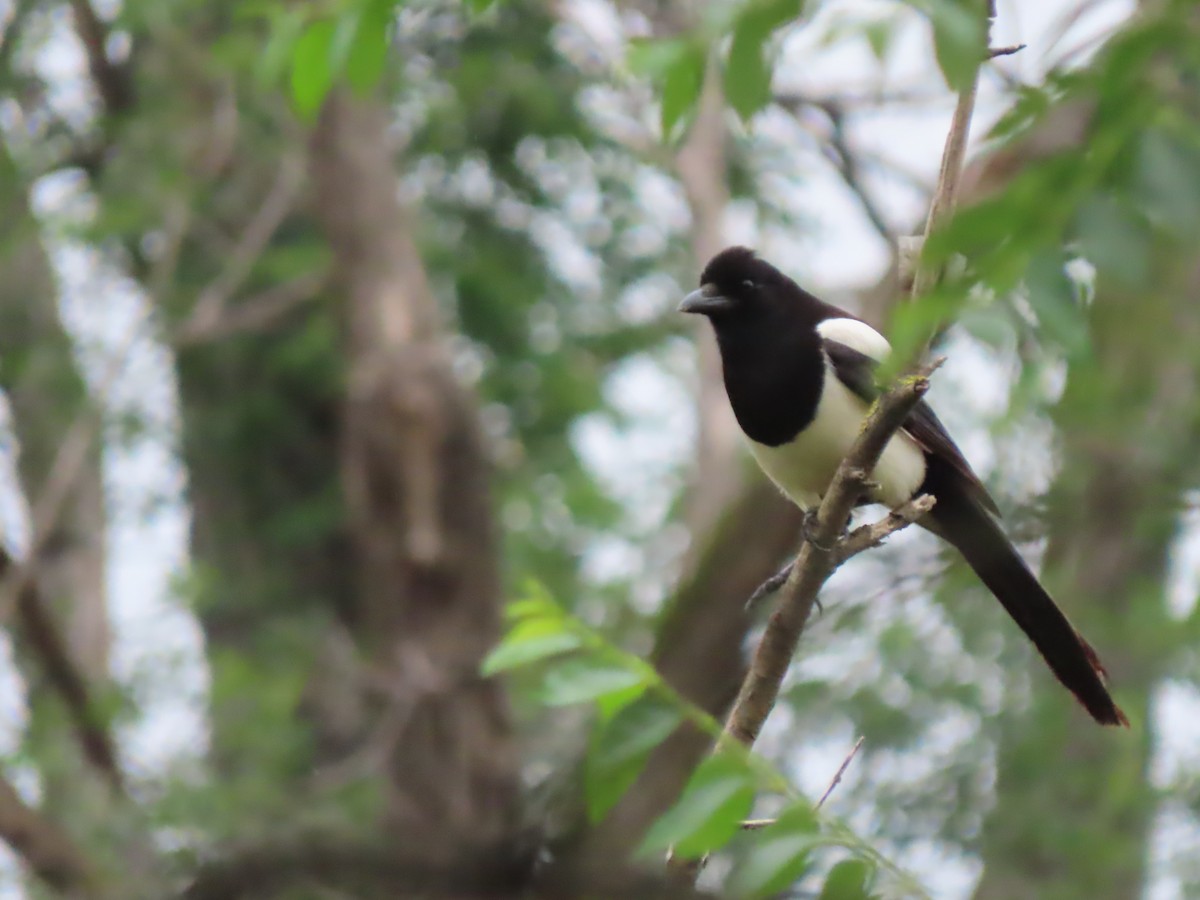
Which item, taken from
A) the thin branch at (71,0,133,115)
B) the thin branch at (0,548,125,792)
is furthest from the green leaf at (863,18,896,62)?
the thin branch at (71,0,133,115)

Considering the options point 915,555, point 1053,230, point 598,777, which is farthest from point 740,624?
point 1053,230

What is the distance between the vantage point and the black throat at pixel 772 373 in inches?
140

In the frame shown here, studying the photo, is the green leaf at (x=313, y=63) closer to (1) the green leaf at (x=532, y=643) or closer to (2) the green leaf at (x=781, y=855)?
(1) the green leaf at (x=532, y=643)

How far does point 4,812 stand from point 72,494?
3.73 meters

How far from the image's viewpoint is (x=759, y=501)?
141 inches

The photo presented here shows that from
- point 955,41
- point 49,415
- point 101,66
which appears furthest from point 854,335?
point 101,66

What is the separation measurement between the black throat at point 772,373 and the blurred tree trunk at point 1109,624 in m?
1.96

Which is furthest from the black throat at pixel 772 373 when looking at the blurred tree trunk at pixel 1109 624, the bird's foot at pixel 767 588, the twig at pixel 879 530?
the blurred tree trunk at pixel 1109 624

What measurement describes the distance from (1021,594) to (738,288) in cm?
96

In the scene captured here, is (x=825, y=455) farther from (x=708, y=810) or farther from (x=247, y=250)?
(x=247, y=250)

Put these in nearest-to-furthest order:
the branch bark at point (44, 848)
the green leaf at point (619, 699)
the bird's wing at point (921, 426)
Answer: the green leaf at point (619, 699)
the bird's wing at point (921, 426)
the branch bark at point (44, 848)

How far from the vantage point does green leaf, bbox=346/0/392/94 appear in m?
2.39

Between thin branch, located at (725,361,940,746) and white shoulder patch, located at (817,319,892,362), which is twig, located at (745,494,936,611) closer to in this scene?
thin branch, located at (725,361,940,746)

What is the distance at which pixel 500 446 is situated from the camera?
9.01m
